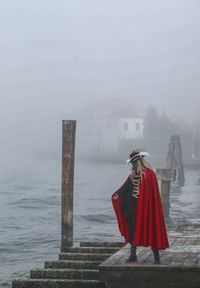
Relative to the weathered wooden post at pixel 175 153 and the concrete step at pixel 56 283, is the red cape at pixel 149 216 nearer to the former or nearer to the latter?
the concrete step at pixel 56 283

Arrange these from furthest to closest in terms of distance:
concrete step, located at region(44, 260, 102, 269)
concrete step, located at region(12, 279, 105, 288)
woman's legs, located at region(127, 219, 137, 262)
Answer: concrete step, located at region(44, 260, 102, 269)
concrete step, located at region(12, 279, 105, 288)
woman's legs, located at region(127, 219, 137, 262)

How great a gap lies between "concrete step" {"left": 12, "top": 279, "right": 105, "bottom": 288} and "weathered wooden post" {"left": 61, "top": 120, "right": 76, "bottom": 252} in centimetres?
401

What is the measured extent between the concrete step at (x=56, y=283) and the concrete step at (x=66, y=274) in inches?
12.9

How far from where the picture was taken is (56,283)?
11.6 metres

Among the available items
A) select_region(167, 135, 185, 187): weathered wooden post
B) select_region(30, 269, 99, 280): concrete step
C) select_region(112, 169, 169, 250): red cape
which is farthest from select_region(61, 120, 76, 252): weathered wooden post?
select_region(167, 135, 185, 187): weathered wooden post

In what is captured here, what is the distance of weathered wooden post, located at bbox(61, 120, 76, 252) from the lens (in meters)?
15.9

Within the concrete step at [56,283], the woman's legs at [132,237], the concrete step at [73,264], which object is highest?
the woman's legs at [132,237]

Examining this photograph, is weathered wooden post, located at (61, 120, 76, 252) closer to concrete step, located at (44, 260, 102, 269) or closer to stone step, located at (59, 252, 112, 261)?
stone step, located at (59, 252, 112, 261)

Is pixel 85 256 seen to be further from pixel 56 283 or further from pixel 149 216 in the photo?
pixel 149 216

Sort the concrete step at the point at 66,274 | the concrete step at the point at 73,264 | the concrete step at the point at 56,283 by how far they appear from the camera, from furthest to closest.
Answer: the concrete step at the point at 73,264, the concrete step at the point at 66,274, the concrete step at the point at 56,283

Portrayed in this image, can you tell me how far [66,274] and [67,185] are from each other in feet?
14.4

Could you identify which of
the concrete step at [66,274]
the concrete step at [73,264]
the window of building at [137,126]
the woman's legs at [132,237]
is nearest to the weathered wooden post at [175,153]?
the concrete step at [73,264]

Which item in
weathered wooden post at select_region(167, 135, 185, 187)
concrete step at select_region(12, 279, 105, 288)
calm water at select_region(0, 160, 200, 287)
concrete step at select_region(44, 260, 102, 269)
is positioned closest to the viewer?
concrete step at select_region(12, 279, 105, 288)

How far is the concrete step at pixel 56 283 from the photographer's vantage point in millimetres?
11344
